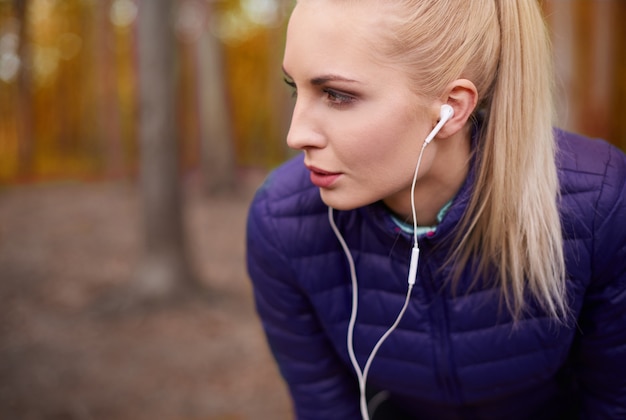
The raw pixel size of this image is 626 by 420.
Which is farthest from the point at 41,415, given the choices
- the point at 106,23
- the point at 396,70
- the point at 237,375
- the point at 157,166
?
the point at 106,23

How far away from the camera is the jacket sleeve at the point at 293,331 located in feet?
5.76

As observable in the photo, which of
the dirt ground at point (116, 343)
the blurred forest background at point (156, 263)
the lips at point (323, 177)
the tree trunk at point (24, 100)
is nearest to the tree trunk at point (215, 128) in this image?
the blurred forest background at point (156, 263)

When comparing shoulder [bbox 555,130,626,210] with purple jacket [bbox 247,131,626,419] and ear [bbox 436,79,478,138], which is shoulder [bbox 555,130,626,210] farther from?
ear [bbox 436,79,478,138]

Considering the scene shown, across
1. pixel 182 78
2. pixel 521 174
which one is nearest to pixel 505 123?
pixel 521 174

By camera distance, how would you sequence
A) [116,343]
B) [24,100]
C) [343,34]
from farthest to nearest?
[24,100]
[116,343]
[343,34]

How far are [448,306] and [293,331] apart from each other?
49 centimetres

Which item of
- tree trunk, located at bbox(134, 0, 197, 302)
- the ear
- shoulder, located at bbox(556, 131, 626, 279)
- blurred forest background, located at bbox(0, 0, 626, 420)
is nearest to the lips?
the ear

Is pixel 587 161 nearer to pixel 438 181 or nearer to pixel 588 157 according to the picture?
pixel 588 157

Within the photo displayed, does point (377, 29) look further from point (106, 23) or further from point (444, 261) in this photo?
point (106, 23)

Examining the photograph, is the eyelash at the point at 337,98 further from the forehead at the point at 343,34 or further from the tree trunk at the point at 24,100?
the tree trunk at the point at 24,100

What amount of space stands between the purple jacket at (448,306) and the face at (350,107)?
21 cm

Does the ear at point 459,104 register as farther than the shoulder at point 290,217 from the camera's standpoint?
No

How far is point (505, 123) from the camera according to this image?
150 centimetres

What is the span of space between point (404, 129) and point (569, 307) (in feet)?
2.13
